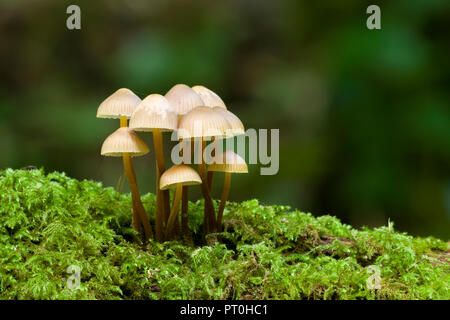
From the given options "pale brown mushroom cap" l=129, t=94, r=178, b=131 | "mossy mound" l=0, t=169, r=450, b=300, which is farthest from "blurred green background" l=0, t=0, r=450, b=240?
"pale brown mushroom cap" l=129, t=94, r=178, b=131

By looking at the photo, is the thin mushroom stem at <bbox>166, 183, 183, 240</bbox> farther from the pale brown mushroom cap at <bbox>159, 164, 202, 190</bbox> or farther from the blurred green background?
the blurred green background

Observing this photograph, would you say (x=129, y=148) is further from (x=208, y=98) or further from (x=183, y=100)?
(x=208, y=98)

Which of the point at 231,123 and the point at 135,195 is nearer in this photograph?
the point at 231,123

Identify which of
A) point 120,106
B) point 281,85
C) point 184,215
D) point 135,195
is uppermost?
point 281,85

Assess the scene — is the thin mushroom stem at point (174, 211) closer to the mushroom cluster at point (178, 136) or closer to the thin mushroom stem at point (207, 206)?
the mushroom cluster at point (178, 136)

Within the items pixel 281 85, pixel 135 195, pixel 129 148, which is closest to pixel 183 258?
pixel 135 195

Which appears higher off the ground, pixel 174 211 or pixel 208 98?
pixel 208 98

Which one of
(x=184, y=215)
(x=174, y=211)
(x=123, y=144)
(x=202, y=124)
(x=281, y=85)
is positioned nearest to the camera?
(x=202, y=124)
